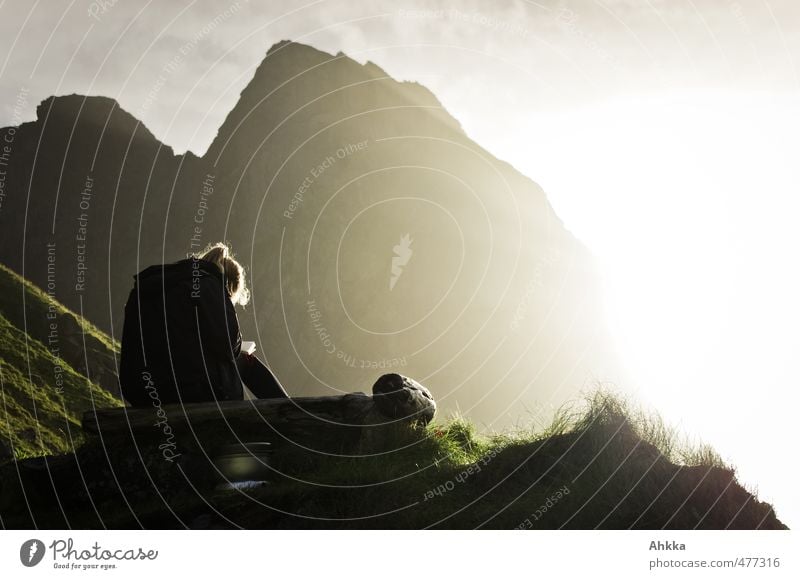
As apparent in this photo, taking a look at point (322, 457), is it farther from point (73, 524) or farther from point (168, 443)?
point (73, 524)

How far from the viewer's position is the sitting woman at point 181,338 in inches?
212

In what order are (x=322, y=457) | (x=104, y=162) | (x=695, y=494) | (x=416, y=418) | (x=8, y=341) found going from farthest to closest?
(x=104, y=162), (x=8, y=341), (x=416, y=418), (x=322, y=457), (x=695, y=494)

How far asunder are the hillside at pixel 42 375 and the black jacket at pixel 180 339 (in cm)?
150

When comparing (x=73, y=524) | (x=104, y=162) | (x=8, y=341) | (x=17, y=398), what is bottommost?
(x=73, y=524)

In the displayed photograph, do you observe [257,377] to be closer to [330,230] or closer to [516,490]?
[516,490]

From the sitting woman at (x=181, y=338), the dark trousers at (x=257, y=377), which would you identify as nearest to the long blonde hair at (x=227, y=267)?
the sitting woman at (x=181, y=338)

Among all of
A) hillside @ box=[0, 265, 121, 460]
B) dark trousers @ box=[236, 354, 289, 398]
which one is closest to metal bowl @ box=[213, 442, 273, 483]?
dark trousers @ box=[236, 354, 289, 398]

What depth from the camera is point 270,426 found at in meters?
5.35

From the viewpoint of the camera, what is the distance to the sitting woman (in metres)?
5.38

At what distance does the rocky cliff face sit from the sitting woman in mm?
24074

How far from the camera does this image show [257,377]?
592cm

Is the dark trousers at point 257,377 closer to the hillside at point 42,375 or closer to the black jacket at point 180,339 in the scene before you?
the black jacket at point 180,339

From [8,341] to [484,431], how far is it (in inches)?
264

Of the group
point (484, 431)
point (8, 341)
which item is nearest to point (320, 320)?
point (8, 341)
